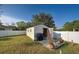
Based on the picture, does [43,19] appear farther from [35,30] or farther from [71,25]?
[71,25]

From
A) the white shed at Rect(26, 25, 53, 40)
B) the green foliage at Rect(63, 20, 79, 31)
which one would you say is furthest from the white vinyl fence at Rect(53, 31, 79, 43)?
Result: the white shed at Rect(26, 25, 53, 40)

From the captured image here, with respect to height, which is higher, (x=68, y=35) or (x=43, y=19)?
(x=43, y=19)

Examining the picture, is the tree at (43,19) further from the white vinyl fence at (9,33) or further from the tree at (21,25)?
the white vinyl fence at (9,33)

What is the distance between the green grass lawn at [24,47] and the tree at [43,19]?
28cm

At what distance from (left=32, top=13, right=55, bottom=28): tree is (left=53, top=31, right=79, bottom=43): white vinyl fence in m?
0.14

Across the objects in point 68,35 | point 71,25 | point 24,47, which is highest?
point 71,25

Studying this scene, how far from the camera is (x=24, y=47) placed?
305 cm

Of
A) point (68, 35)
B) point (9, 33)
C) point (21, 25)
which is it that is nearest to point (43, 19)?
point (21, 25)

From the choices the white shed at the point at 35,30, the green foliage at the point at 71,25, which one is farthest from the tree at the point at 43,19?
the green foliage at the point at 71,25

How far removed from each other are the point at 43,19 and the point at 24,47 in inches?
19.4

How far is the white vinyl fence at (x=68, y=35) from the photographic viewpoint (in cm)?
306

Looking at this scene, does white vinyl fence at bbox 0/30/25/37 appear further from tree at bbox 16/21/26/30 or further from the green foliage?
the green foliage
